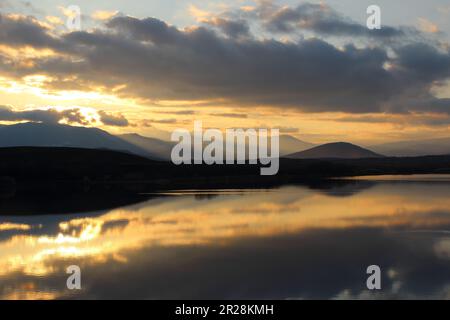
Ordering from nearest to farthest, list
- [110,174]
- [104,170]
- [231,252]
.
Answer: [231,252]
[110,174]
[104,170]

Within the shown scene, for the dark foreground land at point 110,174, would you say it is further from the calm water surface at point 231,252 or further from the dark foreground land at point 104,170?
the calm water surface at point 231,252

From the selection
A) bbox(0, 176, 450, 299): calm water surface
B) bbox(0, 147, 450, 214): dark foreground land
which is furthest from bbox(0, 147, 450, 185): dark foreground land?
bbox(0, 176, 450, 299): calm water surface

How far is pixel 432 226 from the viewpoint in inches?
1171

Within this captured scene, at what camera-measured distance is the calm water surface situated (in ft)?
57.3

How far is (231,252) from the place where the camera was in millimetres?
23656

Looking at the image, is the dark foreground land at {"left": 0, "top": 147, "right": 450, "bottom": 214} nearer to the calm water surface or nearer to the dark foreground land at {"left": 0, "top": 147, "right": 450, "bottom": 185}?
the dark foreground land at {"left": 0, "top": 147, "right": 450, "bottom": 185}

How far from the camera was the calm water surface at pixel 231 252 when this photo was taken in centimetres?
1747

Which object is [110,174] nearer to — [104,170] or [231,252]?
[104,170]

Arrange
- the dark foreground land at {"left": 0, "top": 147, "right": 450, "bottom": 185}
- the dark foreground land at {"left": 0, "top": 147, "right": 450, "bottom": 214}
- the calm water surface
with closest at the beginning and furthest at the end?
the calm water surface
the dark foreground land at {"left": 0, "top": 147, "right": 450, "bottom": 214}
the dark foreground land at {"left": 0, "top": 147, "right": 450, "bottom": 185}

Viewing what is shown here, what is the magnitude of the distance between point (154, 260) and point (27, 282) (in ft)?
17.8

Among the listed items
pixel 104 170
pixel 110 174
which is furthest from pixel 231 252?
pixel 104 170

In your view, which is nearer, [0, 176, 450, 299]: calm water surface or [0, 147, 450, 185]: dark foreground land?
[0, 176, 450, 299]: calm water surface
